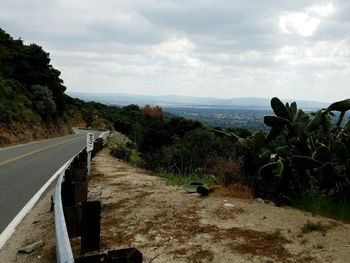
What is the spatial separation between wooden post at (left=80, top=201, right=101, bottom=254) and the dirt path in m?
0.41

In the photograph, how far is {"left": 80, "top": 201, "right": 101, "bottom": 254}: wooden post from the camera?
5.41m

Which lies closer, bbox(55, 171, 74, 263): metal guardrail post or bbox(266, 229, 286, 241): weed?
bbox(55, 171, 74, 263): metal guardrail post

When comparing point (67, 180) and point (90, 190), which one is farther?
point (90, 190)

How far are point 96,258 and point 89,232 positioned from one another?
2248 millimetres

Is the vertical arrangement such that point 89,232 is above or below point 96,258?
below

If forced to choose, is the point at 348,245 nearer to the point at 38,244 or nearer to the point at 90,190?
the point at 38,244

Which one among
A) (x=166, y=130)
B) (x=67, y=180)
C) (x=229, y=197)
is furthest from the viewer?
(x=166, y=130)

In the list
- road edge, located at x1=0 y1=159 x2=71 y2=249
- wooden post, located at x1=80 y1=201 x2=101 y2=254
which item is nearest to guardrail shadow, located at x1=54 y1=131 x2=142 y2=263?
wooden post, located at x1=80 y1=201 x2=101 y2=254

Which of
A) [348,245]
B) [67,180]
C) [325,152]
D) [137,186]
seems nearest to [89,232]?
[67,180]

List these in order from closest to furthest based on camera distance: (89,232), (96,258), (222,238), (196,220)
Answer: (96,258) → (89,232) → (222,238) → (196,220)

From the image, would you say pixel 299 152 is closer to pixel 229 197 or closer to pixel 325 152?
A: pixel 325 152

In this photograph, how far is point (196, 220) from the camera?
7371 millimetres

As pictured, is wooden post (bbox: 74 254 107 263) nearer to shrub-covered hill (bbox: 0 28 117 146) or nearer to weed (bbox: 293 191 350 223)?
weed (bbox: 293 191 350 223)

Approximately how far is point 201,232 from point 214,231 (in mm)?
190
